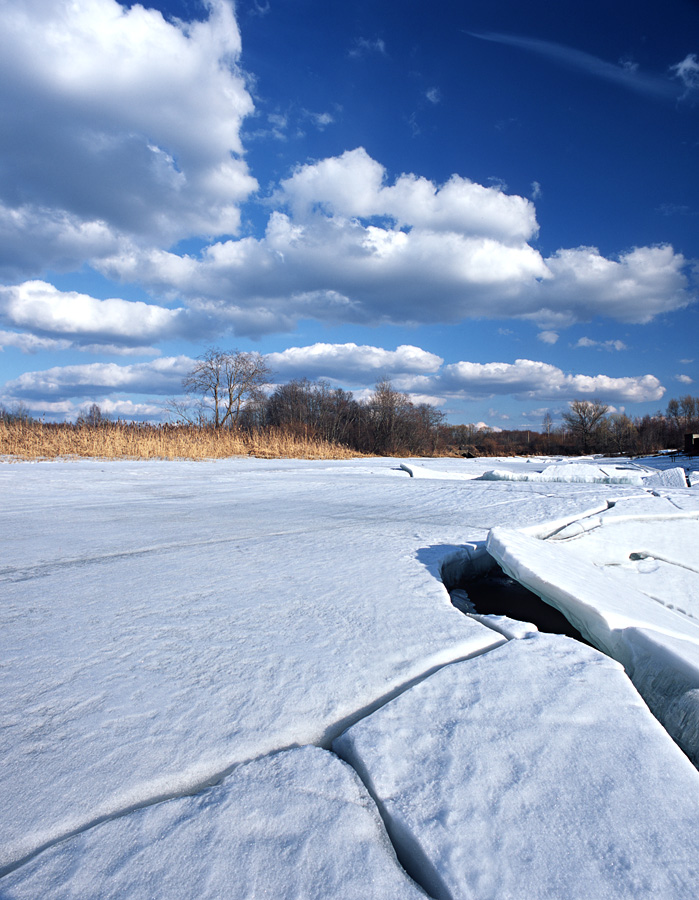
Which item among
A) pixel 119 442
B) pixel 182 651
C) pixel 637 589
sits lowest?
pixel 637 589

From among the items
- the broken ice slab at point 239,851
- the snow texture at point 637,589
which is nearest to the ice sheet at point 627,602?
the snow texture at point 637,589

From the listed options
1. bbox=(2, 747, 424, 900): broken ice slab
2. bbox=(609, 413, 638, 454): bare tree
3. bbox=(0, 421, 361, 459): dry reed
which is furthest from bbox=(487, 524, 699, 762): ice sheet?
bbox=(609, 413, 638, 454): bare tree

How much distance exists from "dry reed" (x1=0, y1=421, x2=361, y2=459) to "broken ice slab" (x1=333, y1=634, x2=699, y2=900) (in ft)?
33.5

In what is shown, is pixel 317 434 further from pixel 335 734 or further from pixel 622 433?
pixel 622 433

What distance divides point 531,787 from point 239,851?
1.50ft

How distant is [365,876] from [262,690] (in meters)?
0.44

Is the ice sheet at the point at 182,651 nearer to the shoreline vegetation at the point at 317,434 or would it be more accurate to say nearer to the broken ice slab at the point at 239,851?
the broken ice slab at the point at 239,851

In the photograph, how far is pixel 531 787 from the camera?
751mm

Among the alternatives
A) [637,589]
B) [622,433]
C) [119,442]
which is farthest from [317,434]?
[622,433]

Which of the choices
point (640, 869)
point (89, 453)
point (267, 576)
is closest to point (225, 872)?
point (640, 869)

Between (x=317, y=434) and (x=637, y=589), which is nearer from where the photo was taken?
(x=637, y=589)

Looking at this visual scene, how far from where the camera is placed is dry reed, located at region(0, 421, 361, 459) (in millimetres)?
9539

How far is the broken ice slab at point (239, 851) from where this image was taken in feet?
1.88

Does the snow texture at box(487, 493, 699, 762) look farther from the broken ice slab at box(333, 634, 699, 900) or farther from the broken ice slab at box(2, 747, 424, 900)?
the broken ice slab at box(2, 747, 424, 900)
